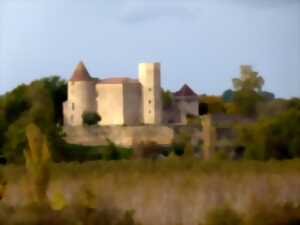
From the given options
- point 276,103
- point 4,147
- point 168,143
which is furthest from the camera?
point 276,103

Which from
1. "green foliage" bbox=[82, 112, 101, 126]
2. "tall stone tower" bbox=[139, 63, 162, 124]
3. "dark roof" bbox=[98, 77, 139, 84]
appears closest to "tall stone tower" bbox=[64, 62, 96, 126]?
"green foliage" bbox=[82, 112, 101, 126]

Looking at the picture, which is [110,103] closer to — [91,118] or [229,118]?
[91,118]

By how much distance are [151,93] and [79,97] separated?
411cm

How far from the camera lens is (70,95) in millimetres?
62062

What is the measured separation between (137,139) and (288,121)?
1312cm

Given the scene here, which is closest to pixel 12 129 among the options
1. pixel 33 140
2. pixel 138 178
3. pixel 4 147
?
pixel 4 147

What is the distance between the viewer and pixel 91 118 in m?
59.9

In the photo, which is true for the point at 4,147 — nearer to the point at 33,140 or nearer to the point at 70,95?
the point at 70,95

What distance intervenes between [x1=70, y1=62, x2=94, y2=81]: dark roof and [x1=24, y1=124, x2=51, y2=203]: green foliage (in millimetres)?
49172

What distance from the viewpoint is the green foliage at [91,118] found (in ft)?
194

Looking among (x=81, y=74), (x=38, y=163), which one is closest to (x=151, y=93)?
(x=81, y=74)

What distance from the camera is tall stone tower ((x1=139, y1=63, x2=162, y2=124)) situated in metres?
60.9

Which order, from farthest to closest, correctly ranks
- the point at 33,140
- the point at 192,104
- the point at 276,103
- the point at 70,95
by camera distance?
the point at 192,104 < the point at 70,95 < the point at 276,103 < the point at 33,140

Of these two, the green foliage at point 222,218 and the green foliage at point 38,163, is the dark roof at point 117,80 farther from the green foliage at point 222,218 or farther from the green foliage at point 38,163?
the green foliage at point 222,218
